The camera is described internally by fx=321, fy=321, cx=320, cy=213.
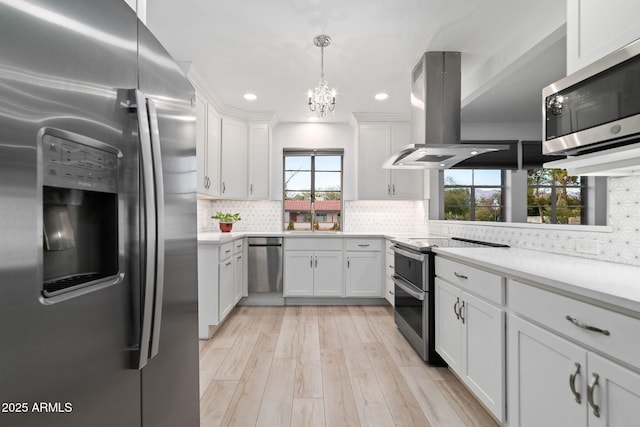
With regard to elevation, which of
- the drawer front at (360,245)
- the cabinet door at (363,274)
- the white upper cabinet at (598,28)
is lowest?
the cabinet door at (363,274)

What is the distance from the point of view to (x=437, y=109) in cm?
286

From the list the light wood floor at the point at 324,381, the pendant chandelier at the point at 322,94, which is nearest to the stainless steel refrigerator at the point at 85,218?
the light wood floor at the point at 324,381

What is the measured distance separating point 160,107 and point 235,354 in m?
2.21

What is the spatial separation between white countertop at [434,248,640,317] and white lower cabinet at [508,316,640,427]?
0.20 metres

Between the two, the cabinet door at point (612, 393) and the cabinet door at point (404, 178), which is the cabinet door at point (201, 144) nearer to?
the cabinet door at point (404, 178)

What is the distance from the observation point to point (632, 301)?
91cm

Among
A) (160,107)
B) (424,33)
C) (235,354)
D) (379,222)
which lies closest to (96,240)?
(160,107)

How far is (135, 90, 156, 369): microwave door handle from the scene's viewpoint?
0.81m

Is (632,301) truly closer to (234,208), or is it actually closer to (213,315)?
(213,315)

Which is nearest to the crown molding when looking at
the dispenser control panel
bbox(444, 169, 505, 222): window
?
bbox(444, 169, 505, 222): window

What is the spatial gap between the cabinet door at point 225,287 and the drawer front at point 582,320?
2.44 m

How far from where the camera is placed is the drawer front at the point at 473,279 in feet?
5.26

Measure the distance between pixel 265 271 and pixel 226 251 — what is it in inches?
34.7

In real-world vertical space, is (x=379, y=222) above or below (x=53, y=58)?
below
